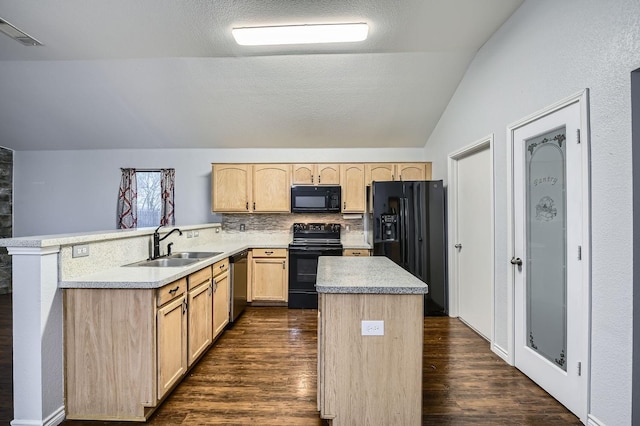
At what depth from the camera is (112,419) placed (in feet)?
6.34

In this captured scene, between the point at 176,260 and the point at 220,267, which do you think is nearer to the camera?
the point at 176,260

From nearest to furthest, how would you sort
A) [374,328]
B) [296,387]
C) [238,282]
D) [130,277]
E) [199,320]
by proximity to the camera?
[374,328] < [130,277] < [296,387] < [199,320] < [238,282]

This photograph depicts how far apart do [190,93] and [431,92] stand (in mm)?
2980

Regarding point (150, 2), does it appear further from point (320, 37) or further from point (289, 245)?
point (289, 245)

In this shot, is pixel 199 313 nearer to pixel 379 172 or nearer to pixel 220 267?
pixel 220 267

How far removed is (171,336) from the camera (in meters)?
2.14

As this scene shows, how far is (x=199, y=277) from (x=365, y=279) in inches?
59.7

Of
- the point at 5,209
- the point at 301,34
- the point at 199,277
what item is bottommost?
the point at 199,277

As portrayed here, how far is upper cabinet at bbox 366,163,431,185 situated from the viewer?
4547mm

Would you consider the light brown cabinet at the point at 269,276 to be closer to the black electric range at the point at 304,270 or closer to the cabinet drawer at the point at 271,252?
the cabinet drawer at the point at 271,252

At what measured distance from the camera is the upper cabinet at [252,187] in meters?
4.56

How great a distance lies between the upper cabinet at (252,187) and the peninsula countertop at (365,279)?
2.27m

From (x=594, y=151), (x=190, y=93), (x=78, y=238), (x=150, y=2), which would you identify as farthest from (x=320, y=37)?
(x=78, y=238)

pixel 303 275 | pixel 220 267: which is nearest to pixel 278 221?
pixel 303 275
